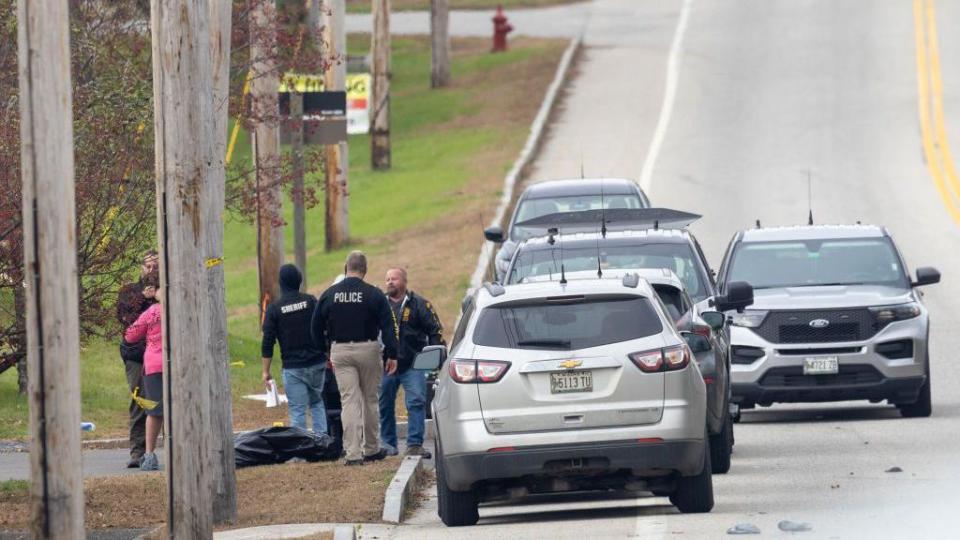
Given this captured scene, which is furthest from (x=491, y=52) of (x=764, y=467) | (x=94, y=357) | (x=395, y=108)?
(x=764, y=467)

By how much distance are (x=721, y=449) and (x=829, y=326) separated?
3585 mm

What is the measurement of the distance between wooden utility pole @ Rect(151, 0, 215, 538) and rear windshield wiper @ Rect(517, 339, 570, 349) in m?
2.03

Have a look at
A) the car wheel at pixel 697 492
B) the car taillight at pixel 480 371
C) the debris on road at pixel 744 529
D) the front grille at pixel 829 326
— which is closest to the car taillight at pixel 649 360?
the car wheel at pixel 697 492

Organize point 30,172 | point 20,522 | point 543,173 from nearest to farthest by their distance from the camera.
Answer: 1. point 30,172
2. point 20,522
3. point 543,173

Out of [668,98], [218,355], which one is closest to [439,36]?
[668,98]

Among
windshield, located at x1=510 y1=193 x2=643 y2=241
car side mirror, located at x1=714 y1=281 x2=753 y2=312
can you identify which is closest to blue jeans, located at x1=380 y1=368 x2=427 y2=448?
car side mirror, located at x1=714 y1=281 x2=753 y2=312

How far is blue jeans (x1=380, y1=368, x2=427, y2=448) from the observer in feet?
55.1

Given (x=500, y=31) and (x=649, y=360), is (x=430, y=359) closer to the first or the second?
(x=649, y=360)

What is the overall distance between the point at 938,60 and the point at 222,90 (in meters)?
36.2

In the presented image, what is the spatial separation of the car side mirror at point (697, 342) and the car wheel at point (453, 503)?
2.48 meters

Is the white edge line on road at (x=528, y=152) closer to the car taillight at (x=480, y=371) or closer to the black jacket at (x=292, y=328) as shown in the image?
the black jacket at (x=292, y=328)

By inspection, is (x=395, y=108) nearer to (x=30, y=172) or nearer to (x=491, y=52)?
(x=491, y=52)

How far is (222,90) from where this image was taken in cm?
1488

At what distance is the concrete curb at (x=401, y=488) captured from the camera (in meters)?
13.5
